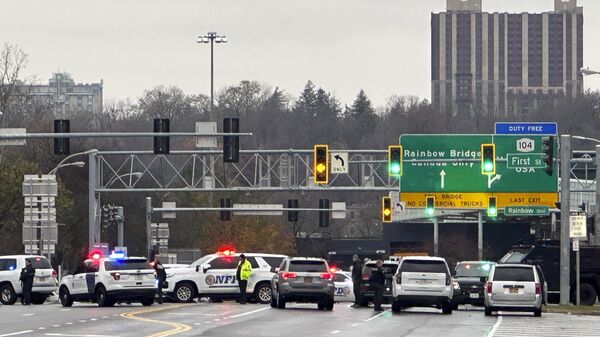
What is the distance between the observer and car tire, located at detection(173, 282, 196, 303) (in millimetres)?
53281

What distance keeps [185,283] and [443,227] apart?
6865 cm

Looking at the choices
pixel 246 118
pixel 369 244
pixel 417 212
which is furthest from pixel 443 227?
pixel 246 118

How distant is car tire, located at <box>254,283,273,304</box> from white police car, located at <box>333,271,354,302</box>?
3.44 metres

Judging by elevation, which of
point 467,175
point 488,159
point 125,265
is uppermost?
point 488,159

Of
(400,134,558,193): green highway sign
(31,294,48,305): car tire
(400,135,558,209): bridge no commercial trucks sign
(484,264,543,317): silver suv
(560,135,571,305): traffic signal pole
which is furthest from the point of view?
(400,135,558,209): bridge no commercial trucks sign

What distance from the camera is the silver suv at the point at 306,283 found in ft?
154

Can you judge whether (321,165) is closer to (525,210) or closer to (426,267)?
(426,267)

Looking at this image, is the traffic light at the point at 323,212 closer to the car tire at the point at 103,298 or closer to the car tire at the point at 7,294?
the car tire at the point at 7,294

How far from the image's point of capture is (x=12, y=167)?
79.8 metres

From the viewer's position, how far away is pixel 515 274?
45.8 meters

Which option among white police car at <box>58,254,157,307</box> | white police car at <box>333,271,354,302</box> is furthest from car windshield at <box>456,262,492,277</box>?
white police car at <box>58,254,157,307</box>

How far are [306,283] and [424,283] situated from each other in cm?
370

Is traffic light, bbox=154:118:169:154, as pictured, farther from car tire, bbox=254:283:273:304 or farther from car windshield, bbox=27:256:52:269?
car windshield, bbox=27:256:52:269

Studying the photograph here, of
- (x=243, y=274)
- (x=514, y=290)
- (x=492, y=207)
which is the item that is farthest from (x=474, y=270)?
(x=492, y=207)
